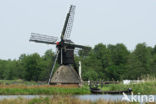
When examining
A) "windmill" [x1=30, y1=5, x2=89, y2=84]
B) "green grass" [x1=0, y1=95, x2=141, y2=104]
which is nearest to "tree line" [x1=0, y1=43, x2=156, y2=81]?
"windmill" [x1=30, y1=5, x2=89, y2=84]

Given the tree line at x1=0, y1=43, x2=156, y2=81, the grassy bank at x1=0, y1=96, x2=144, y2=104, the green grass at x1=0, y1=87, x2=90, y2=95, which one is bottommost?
the grassy bank at x1=0, y1=96, x2=144, y2=104

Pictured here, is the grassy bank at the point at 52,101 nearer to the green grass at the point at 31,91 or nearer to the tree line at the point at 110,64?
the green grass at the point at 31,91

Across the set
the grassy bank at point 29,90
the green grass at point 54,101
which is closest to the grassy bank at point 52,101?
the green grass at point 54,101

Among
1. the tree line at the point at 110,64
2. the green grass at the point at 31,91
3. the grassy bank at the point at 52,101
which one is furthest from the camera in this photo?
the tree line at the point at 110,64

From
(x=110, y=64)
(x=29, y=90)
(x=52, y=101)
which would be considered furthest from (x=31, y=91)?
(x=110, y=64)

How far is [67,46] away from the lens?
35844 millimetres

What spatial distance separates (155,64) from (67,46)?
27452 millimetres

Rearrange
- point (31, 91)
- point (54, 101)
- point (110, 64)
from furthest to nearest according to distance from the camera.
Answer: point (110, 64) → point (31, 91) → point (54, 101)

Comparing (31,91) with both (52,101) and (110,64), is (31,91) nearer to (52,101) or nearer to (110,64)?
(52,101)

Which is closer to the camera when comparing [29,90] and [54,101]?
[54,101]

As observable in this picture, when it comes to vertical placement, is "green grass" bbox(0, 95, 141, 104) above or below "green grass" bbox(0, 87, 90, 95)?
below

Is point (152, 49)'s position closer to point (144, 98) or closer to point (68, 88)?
point (68, 88)

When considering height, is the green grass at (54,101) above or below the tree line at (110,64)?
below

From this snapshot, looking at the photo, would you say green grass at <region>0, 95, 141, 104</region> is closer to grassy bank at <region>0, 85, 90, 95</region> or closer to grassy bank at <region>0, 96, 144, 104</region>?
grassy bank at <region>0, 96, 144, 104</region>
